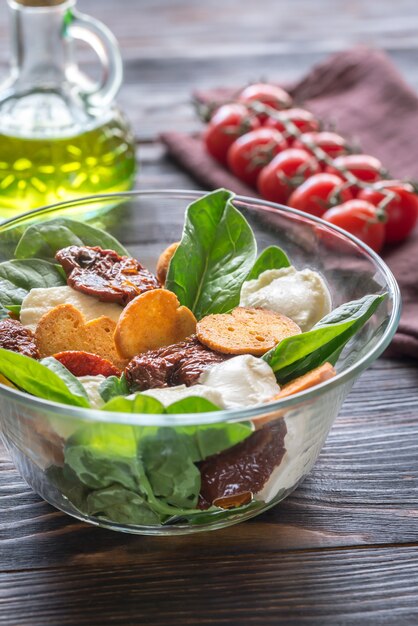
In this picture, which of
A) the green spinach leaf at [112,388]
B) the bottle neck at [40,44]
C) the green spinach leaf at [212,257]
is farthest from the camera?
the bottle neck at [40,44]

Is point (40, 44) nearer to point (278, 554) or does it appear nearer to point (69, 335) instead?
point (69, 335)

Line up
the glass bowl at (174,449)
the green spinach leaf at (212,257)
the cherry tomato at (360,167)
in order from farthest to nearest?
the cherry tomato at (360,167), the green spinach leaf at (212,257), the glass bowl at (174,449)

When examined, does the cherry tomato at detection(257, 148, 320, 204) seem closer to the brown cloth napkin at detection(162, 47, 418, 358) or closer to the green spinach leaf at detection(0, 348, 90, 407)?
the brown cloth napkin at detection(162, 47, 418, 358)

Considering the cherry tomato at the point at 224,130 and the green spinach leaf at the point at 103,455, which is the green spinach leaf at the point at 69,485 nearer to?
the green spinach leaf at the point at 103,455

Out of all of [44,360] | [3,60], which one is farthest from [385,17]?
[44,360]

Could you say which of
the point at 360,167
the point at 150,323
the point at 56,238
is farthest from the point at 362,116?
the point at 150,323

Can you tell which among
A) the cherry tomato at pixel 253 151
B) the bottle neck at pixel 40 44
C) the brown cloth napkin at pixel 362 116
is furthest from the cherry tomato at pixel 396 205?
the bottle neck at pixel 40 44

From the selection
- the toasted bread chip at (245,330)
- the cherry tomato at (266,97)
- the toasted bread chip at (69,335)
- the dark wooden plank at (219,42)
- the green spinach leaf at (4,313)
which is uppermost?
the toasted bread chip at (245,330)
